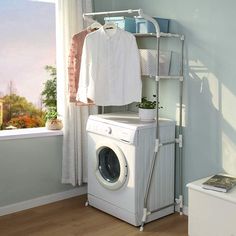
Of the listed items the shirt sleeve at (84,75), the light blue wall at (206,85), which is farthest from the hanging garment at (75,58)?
the light blue wall at (206,85)

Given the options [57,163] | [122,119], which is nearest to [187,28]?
[122,119]

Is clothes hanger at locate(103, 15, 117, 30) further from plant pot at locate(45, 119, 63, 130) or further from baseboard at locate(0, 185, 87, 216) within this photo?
baseboard at locate(0, 185, 87, 216)

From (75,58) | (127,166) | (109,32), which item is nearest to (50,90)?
(75,58)

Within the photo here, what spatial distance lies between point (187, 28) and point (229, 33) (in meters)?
0.42

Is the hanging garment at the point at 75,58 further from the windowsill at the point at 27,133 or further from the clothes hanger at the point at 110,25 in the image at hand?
the windowsill at the point at 27,133

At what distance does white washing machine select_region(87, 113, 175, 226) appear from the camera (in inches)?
123

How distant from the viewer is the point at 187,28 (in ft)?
10.7

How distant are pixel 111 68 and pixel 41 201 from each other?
151 cm

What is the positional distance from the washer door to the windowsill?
537 mm

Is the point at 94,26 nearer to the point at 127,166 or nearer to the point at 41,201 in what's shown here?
the point at 127,166

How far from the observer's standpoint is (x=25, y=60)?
12.4 feet

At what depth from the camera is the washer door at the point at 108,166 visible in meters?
3.28

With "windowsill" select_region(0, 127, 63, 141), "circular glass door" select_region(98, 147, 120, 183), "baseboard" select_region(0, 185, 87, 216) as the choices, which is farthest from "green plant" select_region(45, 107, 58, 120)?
"baseboard" select_region(0, 185, 87, 216)

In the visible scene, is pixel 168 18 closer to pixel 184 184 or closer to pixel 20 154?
pixel 184 184
